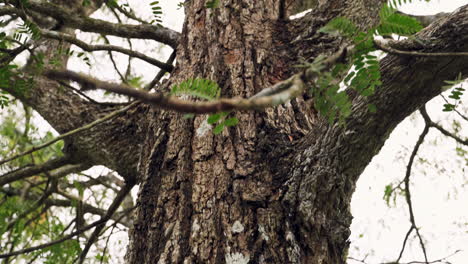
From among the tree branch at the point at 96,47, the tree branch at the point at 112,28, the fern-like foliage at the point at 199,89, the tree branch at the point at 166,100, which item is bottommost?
the tree branch at the point at 166,100

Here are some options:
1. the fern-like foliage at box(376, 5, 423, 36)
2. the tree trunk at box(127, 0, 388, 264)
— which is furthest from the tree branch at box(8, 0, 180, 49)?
the fern-like foliage at box(376, 5, 423, 36)

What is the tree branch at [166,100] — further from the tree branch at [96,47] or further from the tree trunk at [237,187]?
the tree branch at [96,47]

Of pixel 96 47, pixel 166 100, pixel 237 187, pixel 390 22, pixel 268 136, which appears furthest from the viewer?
pixel 96 47

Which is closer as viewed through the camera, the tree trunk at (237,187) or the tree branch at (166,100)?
the tree branch at (166,100)

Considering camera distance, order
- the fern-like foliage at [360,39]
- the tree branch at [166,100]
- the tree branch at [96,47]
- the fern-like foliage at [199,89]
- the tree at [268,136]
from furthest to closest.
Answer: the tree branch at [96,47] < the tree at [268,136] < the fern-like foliage at [360,39] < the fern-like foliage at [199,89] < the tree branch at [166,100]

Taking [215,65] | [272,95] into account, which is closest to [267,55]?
[215,65]

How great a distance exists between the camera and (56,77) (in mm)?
530

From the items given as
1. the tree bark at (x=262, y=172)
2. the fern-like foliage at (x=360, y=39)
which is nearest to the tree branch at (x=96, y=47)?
the tree bark at (x=262, y=172)

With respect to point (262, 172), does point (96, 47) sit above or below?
above

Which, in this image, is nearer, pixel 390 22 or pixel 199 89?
pixel 199 89

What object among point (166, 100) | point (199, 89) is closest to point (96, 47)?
point (199, 89)

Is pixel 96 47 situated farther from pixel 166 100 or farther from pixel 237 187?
pixel 166 100

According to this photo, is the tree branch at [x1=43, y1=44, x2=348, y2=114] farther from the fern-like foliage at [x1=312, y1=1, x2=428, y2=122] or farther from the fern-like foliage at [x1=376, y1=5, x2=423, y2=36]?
the fern-like foliage at [x1=376, y1=5, x2=423, y2=36]

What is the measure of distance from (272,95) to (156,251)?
3.06 feet
